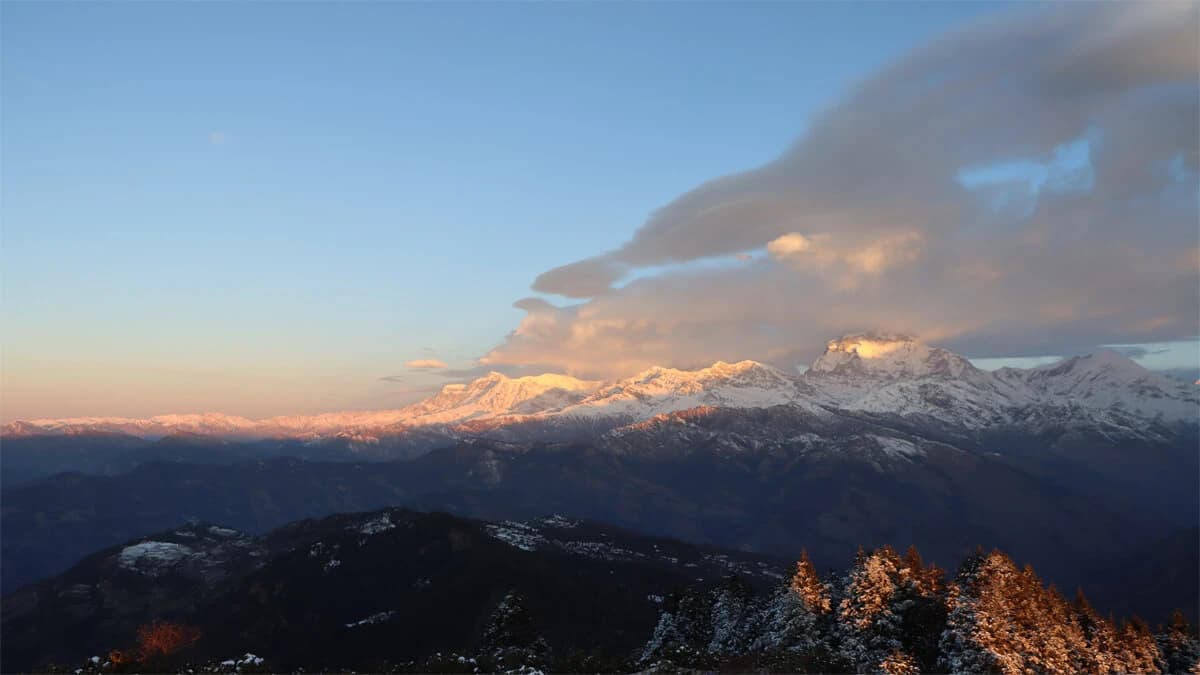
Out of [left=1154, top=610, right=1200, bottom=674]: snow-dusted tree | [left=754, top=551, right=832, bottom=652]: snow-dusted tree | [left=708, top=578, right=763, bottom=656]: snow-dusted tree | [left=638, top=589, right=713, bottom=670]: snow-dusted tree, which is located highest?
[left=754, top=551, right=832, bottom=652]: snow-dusted tree

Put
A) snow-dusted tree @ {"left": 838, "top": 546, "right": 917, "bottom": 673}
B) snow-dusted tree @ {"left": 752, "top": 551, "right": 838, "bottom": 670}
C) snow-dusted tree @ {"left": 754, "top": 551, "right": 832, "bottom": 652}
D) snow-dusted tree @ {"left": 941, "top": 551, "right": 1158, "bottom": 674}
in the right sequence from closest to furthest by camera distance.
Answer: snow-dusted tree @ {"left": 941, "top": 551, "right": 1158, "bottom": 674} < snow-dusted tree @ {"left": 752, "top": 551, "right": 838, "bottom": 670} < snow-dusted tree @ {"left": 838, "top": 546, "right": 917, "bottom": 673} < snow-dusted tree @ {"left": 754, "top": 551, "right": 832, "bottom": 652}

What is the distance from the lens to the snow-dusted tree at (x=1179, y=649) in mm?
105438

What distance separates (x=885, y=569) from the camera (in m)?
89.9

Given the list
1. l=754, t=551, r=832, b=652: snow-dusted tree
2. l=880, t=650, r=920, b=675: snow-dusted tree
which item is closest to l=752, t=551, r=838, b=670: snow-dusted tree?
l=754, t=551, r=832, b=652: snow-dusted tree

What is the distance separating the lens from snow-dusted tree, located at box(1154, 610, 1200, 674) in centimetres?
10544

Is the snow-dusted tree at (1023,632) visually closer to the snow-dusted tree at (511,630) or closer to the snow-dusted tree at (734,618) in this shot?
the snow-dusted tree at (734,618)

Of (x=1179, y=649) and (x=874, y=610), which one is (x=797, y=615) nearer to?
(x=874, y=610)

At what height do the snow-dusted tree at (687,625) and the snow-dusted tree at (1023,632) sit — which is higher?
the snow-dusted tree at (1023,632)

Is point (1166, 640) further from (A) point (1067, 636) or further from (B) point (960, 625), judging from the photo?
(B) point (960, 625)

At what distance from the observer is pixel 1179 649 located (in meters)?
108

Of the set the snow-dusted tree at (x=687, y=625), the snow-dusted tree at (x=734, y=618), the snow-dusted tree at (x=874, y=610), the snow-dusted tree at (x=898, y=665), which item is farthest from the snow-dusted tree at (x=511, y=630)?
the snow-dusted tree at (x=898, y=665)

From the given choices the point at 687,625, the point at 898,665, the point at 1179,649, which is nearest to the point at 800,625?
the point at 898,665

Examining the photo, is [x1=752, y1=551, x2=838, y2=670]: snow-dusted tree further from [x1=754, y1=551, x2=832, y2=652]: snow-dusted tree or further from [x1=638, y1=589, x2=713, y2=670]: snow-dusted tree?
[x1=638, y1=589, x2=713, y2=670]: snow-dusted tree

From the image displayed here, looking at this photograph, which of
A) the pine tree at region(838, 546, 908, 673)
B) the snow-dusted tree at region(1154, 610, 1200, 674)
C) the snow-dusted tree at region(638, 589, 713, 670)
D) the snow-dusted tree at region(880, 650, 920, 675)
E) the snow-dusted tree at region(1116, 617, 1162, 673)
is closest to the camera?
the snow-dusted tree at region(880, 650, 920, 675)
